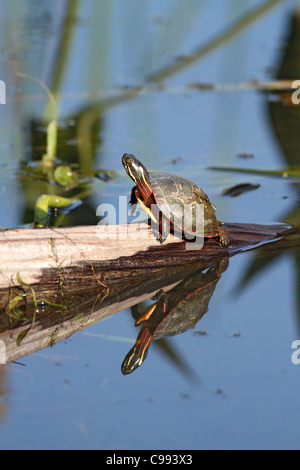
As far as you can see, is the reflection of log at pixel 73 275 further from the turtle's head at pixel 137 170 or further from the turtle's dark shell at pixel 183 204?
the turtle's head at pixel 137 170

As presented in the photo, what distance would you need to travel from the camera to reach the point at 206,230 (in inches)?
127

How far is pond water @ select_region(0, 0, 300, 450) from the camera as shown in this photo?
2.22 meters

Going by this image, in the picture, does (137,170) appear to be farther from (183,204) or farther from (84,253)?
(84,253)

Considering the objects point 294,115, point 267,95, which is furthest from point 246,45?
point 294,115

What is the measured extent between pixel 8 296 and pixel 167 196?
3.00ft

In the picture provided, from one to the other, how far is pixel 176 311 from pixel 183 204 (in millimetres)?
559

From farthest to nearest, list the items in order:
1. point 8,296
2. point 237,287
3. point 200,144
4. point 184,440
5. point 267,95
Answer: point 267,95, point 200,144, point 237,287, point 8,296, point 184,440

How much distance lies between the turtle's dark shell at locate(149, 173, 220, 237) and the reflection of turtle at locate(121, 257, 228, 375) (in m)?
0.22

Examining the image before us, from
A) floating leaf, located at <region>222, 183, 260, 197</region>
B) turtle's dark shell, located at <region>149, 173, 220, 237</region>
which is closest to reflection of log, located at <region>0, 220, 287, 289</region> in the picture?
turtle's dark shell, located at <region>149, 173, 220, 237</region>

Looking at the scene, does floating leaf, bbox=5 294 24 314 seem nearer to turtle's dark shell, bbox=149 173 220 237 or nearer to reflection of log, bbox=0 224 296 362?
reflection of log, bbox=0 224 296 362

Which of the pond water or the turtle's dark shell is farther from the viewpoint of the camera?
the turtle's dark shell

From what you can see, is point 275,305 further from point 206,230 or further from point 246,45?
point 246,45

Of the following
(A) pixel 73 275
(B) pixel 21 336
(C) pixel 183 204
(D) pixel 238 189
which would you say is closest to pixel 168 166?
(D) pixel 238 189

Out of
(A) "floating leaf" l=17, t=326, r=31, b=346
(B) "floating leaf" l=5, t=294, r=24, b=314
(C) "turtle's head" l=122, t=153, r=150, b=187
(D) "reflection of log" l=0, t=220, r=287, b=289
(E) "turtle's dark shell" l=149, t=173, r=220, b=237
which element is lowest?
(A) "floating leaf" l=17, t=326, r=31, b=346
